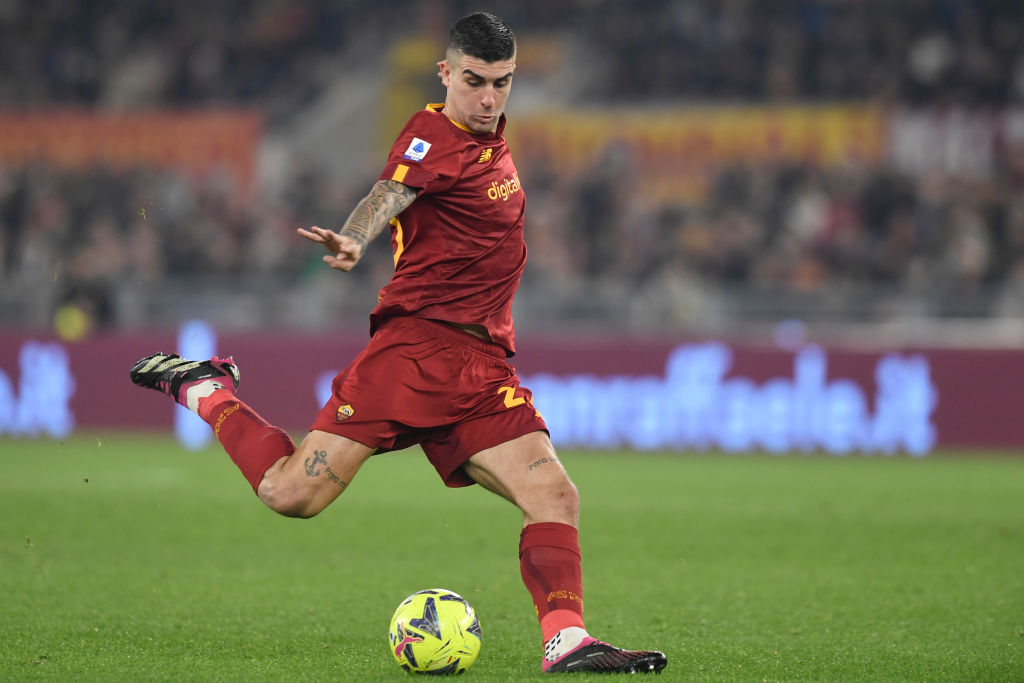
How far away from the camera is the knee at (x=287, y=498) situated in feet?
15.6

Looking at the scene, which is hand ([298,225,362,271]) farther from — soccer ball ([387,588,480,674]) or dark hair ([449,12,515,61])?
soccer ball ([387,588,480,674])

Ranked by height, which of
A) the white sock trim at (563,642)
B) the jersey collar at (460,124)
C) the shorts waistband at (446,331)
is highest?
the jersey collar at (460,124)

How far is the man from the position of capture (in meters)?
4.69

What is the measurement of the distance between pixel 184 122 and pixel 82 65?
2.84 metres

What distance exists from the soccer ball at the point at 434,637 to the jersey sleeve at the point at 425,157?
1.42 meters

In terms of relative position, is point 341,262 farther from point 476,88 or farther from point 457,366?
point 476,88

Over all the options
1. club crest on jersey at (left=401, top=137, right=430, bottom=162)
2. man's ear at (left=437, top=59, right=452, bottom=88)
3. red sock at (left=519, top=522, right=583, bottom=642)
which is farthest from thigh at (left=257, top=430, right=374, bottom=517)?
man's ear at (left=437, top=59, right=452, bottom=88)

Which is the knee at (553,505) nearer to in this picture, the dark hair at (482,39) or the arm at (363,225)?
the arm at (363,225)

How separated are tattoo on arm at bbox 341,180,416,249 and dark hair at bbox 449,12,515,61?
0.53m

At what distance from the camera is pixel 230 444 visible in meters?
5.00

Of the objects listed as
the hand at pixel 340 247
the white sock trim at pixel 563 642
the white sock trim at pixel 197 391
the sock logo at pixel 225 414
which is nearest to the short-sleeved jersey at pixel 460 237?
the hand at pixel 340 247

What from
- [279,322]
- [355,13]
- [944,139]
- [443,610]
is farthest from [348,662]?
[355,13]

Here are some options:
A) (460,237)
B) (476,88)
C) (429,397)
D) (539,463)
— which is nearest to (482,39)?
(476,88)

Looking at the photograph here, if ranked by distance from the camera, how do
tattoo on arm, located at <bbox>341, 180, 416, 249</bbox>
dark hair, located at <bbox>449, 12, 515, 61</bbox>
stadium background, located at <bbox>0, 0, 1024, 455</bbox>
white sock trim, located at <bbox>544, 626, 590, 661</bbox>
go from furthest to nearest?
stadium background, located at <bbox>0, 0, 1024, 455</bbox>
dark hair, located at <bbox>449, 12, 515, 61</bbox>
white sock trim, located at <bbox>544, 626, 590, 661</bbox>
tattoo on arm, located at <bbox>341, 180, 416, 249</bbox>
